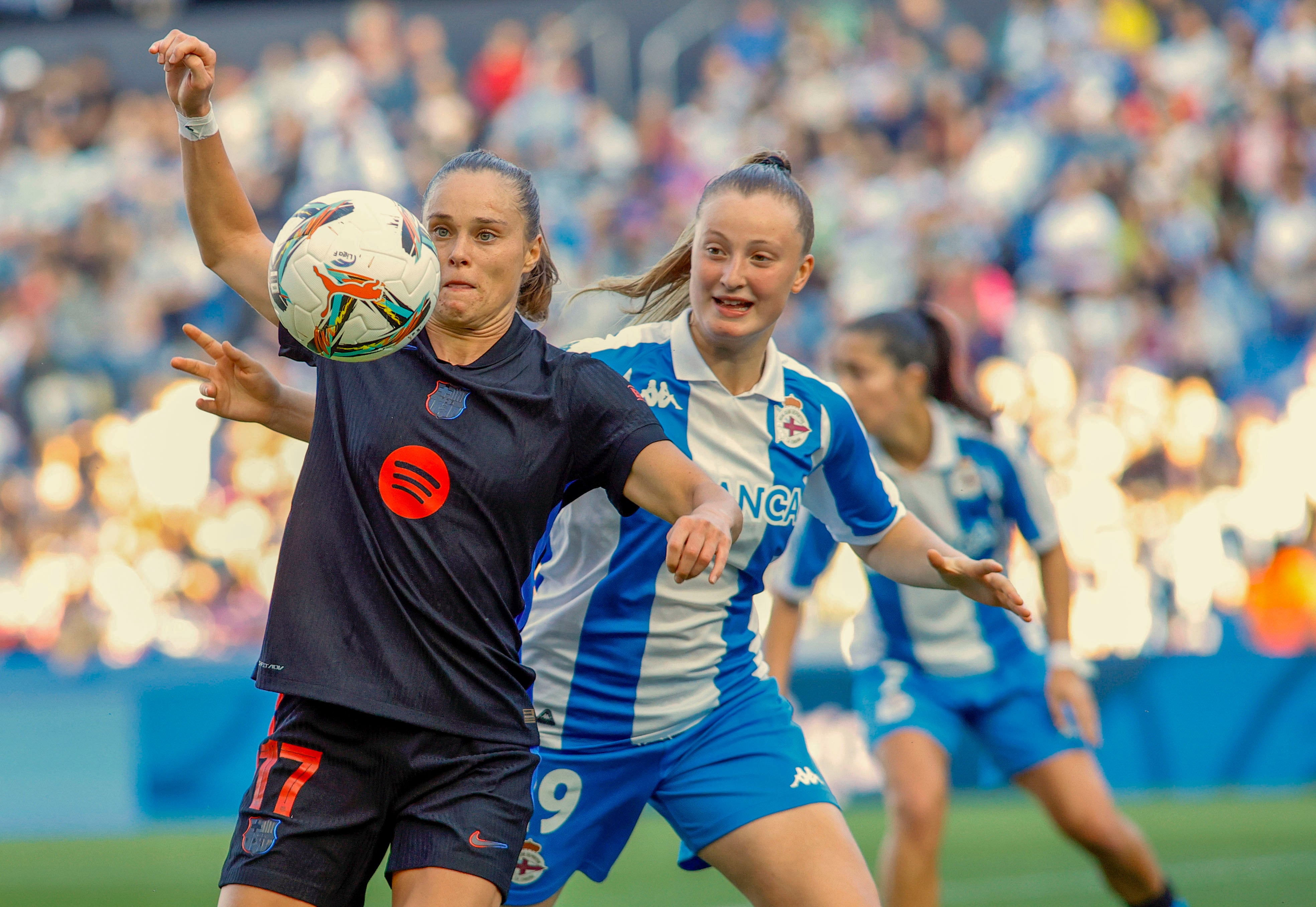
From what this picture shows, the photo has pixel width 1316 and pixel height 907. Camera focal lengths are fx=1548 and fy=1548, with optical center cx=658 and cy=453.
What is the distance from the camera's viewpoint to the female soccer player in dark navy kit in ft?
10.3

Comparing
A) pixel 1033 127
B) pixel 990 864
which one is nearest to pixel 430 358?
pixel 990 864

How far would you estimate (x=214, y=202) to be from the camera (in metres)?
3.55

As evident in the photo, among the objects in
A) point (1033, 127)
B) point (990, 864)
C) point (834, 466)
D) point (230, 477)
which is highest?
point (1033, 127)

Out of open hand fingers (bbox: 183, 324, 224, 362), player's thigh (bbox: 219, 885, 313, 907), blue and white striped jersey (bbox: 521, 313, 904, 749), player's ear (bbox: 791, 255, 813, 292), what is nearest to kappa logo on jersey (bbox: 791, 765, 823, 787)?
blue and white striped jersey (bbox: 521, 313, 904, 749)

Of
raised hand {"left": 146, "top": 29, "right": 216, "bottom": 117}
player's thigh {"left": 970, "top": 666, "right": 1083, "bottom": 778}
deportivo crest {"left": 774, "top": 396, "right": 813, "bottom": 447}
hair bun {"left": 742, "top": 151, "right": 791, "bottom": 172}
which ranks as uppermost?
hair bun {"left": 742, "top": 151, "right": 791, "bottom": 172}

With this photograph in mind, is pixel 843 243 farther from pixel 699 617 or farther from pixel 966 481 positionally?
pixel 699 617

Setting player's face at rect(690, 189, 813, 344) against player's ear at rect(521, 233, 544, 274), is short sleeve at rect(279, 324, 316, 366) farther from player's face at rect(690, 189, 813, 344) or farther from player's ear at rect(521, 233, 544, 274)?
player's face at rect(690, 189, 813, 344)

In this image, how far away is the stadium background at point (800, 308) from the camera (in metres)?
10.2

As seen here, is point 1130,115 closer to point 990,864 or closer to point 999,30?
point 999,30

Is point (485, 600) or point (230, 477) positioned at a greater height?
point (230, 477)

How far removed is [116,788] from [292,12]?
37.6 ft

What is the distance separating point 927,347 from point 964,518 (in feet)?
2.18

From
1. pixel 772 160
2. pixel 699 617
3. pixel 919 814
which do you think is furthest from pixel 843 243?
pixel 699 617

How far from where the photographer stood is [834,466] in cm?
425
